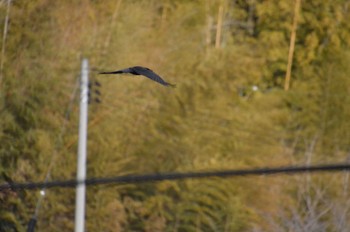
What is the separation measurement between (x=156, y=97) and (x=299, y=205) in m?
2.74

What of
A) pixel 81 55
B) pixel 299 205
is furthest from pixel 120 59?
pixel 299 205

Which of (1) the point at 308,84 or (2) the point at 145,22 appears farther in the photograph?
(1) the point at 308,84

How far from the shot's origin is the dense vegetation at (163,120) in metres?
14.0

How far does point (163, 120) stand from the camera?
52.3ft

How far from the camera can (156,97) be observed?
51.2 feet

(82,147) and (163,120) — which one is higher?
(163,120)

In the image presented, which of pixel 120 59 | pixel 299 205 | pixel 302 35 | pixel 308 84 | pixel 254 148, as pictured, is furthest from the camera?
pixel 302 35

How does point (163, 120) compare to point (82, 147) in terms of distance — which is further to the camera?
point (163, 120)

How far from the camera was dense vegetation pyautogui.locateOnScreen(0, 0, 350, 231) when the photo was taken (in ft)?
46.0

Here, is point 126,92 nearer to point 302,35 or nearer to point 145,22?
point 145,22

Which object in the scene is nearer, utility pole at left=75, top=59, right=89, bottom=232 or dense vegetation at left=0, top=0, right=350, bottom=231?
utility pole at left=75, top=59, right=89, bottom=232

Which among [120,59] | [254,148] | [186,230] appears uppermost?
[120,59]

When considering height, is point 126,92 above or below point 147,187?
above

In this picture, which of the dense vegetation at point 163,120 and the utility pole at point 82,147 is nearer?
the utility pole at point 82,147
